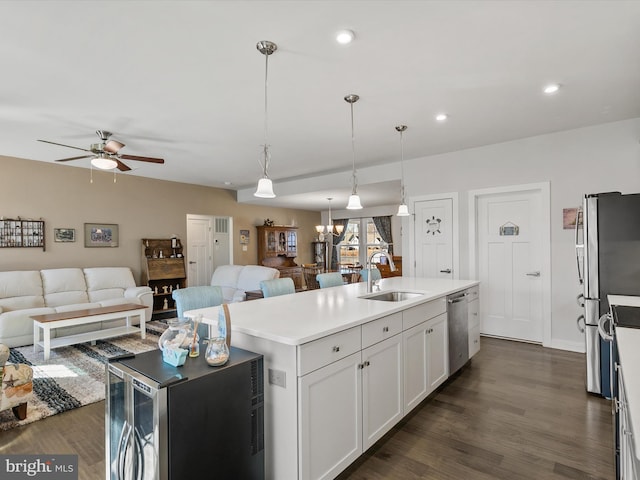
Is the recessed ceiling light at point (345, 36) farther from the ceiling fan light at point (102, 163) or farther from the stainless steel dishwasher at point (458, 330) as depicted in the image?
the ceiling fan light at point (102, 163)

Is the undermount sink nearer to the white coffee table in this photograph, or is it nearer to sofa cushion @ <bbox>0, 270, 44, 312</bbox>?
the white coffee table

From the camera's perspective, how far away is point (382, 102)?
329 cm

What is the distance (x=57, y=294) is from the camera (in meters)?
5.27

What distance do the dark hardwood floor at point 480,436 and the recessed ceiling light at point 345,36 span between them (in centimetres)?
271

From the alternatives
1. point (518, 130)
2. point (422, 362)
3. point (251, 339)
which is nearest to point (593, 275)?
point (422, 362)

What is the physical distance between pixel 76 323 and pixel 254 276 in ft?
9.17

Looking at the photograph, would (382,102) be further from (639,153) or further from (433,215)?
(639,153)

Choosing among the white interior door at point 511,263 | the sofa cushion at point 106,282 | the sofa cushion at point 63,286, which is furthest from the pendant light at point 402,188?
the sofa cushion at point 63,286

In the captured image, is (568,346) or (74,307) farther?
(74,307)

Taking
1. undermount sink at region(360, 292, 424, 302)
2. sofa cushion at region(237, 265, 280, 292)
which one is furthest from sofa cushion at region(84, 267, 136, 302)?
undermount sink at region(360, 292, 424, 302)

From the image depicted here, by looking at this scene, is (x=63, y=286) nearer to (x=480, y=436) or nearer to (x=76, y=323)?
(x=76, y=323)

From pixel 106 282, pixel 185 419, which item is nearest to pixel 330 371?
pixel 185 419

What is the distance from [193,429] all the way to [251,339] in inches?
21.4

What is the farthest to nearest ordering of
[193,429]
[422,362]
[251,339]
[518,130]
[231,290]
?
[231,290] → [518,130] → [422,362] → [251,339] → [193,429]
